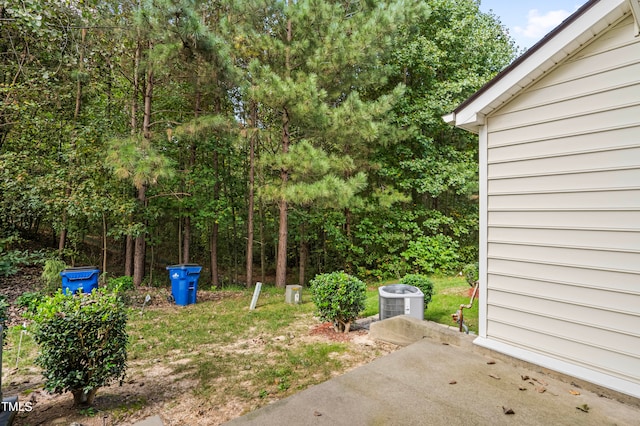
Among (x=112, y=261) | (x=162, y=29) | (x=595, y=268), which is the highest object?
(x=162, y=29)

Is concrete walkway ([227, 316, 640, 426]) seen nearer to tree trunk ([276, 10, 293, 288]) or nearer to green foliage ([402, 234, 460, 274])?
tree trunk ([276, 10, 293, 288])

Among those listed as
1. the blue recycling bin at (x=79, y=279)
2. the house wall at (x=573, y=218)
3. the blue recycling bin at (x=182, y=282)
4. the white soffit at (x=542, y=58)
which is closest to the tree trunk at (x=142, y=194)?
the blue recycling bin at (x=182, y=282)

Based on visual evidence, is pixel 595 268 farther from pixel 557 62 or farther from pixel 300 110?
pixel 300 110

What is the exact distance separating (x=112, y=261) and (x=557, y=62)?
15801 mm

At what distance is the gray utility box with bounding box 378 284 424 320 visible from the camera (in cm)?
437

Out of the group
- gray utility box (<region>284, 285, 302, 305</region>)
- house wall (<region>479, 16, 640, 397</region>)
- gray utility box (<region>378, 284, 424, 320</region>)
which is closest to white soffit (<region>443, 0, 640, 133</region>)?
house wall (<region>479, 16, 640, 397</region>)

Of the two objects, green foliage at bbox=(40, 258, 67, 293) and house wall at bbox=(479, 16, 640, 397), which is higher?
house wall at bbox=(479, 16, 640, 397)

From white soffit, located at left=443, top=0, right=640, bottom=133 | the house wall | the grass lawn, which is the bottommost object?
the grass lawn

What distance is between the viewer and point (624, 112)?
8.40 ft

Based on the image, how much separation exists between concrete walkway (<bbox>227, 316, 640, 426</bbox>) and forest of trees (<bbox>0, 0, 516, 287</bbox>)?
4.70 m

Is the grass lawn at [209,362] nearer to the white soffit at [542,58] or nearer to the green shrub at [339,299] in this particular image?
the green shrub at [339,299]

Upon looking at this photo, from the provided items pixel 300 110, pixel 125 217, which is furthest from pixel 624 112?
pixel 125 217

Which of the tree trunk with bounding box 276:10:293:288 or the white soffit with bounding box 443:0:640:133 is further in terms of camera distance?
the tree trunk with bounding box 276:10:293:288

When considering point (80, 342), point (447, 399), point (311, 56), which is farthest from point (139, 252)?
point (447, 399)
